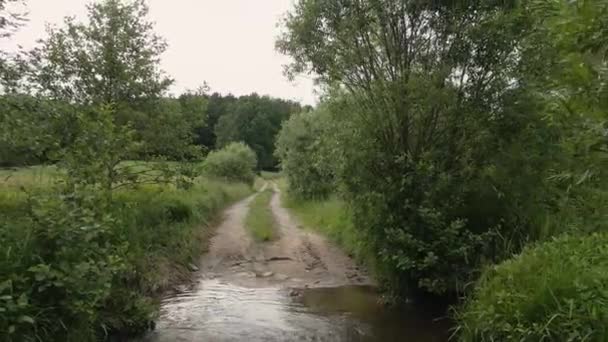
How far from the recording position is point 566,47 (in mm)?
3574

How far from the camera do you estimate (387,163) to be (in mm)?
10812

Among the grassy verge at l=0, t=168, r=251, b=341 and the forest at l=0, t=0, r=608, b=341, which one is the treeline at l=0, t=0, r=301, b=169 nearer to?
the forest at l=0, t=0, r=608, b=341

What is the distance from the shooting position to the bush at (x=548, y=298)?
492 centimetres

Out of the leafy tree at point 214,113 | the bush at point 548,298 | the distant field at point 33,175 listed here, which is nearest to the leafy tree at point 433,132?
the bush at point 548,298

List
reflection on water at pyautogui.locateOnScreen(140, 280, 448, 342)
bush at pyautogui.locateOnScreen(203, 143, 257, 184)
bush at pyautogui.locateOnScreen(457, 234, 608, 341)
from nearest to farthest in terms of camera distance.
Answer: bush at pyautogui.locateOnScreen(457, 234, 608, 341) < reflection on water at pyautogui.locateOnScreen(140, 280, 448, 342) < bush at pyautogui.locateOnScreen(203, 143, 257, 184)

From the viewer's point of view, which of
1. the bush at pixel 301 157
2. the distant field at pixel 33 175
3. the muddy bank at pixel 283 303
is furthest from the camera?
the bush at pixel 301 157

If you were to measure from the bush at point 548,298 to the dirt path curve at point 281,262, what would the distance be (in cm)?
679

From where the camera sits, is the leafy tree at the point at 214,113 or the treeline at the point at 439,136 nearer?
the treeline at the point at 439,136

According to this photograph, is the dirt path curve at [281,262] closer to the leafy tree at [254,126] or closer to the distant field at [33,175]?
the distant field at [33,175]

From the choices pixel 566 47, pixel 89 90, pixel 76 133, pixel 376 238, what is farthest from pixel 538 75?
pixel 89 90

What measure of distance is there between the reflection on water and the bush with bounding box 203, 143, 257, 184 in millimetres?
34613

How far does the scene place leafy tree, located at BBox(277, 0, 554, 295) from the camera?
9836mm

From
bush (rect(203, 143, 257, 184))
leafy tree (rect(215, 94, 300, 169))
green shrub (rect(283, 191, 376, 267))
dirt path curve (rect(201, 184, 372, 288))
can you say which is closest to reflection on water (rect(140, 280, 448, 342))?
dirt path curve (rect(201, 184, 372, 288))

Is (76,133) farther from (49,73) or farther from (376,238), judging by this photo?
(376,238)
